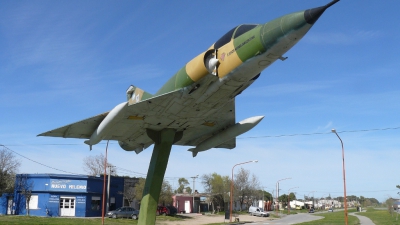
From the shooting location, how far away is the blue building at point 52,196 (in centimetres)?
4731

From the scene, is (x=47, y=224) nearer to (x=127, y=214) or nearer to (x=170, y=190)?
(x=127, y=214)

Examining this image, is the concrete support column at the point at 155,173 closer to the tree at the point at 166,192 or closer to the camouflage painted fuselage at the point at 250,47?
the camouflage painted fuselage at the point at 250,47

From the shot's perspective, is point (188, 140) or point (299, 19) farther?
point (188, 140)

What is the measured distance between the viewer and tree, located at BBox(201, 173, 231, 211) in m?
79.8

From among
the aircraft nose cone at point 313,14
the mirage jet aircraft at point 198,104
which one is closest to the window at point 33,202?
the mirage jet aircraft at point 198,104

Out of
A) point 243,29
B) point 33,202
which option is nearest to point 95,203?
point 33,202

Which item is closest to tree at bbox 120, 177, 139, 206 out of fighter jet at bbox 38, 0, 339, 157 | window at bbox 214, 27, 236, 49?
fighter jet at bbox 38, 0, 339, 157

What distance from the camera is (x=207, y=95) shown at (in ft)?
41.9

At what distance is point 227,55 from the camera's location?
466 inches

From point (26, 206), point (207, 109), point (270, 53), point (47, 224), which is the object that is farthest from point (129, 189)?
point (270, 53)

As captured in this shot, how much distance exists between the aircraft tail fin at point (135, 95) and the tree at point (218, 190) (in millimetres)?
65295

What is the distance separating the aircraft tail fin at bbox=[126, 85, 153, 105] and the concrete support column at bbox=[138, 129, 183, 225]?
151 centimetres

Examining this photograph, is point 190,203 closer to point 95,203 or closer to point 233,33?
point 95,203

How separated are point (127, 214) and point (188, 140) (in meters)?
31.3
